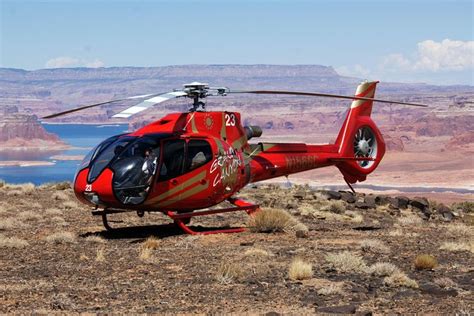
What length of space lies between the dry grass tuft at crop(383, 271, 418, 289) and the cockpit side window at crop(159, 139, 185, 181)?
688 cm

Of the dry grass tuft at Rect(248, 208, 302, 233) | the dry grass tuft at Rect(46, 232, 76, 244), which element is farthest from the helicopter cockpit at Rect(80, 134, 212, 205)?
the dry grass tuft at Rect(248, 208, 302, 233)

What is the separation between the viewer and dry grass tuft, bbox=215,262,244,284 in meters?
13.2

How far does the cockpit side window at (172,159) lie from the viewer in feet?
60.6

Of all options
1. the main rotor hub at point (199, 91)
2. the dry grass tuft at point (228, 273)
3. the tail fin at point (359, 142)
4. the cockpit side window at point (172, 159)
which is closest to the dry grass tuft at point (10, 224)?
the cockpit side window at point (172, 159)

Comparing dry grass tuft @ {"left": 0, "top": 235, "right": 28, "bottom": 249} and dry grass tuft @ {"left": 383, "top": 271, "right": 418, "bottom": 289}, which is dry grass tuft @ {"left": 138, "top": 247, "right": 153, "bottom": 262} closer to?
dry grass tuft @ {"left": 0, "top": 235, "right": 28, "bottom": 249}

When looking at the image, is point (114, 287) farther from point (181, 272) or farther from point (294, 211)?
point (294, 211)

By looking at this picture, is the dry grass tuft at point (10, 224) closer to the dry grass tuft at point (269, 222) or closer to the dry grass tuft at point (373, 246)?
the dry grass tuft at point (269, 222)

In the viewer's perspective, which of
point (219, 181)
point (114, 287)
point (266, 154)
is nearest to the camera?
point (114, 287)

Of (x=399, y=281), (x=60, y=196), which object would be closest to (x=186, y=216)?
(x=399, y=281)

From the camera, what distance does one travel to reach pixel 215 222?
23281mm

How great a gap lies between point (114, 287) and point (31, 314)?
7.57ft

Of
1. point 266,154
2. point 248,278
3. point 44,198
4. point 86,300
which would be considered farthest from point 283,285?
point 44,198

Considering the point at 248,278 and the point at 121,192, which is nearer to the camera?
the point at 248,278

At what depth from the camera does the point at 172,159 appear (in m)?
18.6
